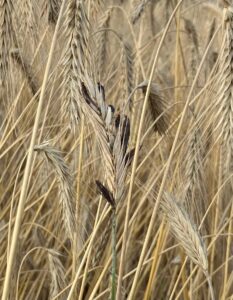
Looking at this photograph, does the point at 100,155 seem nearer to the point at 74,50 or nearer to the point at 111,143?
the point at 74,50

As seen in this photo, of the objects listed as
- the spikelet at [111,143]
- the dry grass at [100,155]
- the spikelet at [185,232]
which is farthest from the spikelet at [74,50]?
the spikelet at [111,143]

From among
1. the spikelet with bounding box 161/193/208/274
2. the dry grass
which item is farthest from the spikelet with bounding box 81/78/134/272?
the spikelet with bounding box 161/193/208/274

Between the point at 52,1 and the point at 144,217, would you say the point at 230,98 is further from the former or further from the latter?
the point at 144,217

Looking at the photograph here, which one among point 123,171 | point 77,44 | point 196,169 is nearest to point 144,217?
point 196,169

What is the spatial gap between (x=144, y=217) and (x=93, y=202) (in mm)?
358

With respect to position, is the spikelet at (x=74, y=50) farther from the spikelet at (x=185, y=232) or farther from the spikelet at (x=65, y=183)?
the spikelet at (x=185, y=232)

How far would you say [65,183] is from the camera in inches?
53.1

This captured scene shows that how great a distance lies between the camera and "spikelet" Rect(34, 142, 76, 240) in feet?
4.20

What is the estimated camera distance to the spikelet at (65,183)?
50.4 inches

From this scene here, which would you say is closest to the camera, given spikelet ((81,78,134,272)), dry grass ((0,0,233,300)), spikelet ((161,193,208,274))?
spikelet ((81,78,134,272))

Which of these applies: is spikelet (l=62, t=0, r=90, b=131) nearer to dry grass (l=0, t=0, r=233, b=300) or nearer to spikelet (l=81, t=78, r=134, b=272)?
dry grass (l=0, t=0, r=233, b=300)

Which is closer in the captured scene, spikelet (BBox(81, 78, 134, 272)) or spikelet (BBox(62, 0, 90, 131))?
spikelet (BBox(81, 78, 134, 272))

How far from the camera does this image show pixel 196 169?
1.51m

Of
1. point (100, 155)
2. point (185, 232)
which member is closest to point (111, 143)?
point (185, 232)
